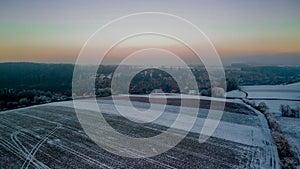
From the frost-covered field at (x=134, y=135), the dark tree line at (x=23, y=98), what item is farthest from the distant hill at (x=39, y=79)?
the frost-covered field at (x=134, y=135)

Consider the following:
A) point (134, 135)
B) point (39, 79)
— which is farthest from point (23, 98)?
point (134, 135)

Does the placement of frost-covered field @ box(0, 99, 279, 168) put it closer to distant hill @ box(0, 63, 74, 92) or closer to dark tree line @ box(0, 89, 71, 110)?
dark tree line @ box(0, 89, 71, 110)

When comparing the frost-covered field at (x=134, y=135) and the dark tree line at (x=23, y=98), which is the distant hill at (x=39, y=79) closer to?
the dark tree line at (x=23, y=98)

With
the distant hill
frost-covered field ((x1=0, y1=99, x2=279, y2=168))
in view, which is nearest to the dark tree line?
the distant hill

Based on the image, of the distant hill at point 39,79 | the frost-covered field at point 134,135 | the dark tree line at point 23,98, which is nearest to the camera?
the frost-covered field at point 134,135

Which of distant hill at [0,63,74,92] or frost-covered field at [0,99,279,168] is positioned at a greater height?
distant hill at [0,63,74,92]

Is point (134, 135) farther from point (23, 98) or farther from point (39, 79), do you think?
point (39, 79)

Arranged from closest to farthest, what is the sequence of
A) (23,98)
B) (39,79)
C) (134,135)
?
(134,135), (23,98), (39,79)

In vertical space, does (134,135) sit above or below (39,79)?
below

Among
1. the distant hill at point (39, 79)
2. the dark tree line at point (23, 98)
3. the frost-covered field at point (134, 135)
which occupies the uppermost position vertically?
the distant hill at point (39, 79)

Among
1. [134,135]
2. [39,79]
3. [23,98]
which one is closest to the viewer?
[134,135]
